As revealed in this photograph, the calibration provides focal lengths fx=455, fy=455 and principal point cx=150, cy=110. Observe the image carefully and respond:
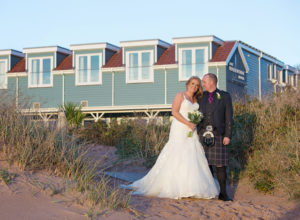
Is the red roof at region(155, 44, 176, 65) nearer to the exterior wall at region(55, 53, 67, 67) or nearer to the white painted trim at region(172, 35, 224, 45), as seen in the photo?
the white painted trim at region(172, 35, 224, 45)

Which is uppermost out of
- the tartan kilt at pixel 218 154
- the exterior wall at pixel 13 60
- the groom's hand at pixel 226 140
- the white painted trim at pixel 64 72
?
the exterior wall at pixel 13 60

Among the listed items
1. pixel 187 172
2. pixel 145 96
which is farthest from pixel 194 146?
pixel 145 96

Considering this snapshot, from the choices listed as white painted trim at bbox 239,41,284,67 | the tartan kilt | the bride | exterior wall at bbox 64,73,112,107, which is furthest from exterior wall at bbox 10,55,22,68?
the tartan kilt

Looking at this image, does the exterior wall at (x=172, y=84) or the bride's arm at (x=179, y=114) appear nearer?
the bride's arm at (x=179, y=114)

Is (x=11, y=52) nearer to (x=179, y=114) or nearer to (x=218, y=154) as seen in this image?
(x=179, y=114)

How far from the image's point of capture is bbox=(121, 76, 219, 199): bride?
6766mm

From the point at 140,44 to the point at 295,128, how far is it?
16708mm

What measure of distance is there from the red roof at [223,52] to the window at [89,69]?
21.6 feet

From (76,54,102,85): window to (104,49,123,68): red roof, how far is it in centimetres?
52

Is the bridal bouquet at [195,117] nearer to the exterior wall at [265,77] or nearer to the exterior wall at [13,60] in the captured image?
the exterior wall at [265,77]

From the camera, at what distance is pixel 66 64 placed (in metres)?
27.1

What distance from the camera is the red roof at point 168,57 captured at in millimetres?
24594

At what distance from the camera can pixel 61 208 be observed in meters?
4.84

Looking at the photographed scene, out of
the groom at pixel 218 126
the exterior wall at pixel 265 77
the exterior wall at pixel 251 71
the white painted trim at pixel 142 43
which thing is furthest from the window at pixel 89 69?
the groom at pixel 218 126
